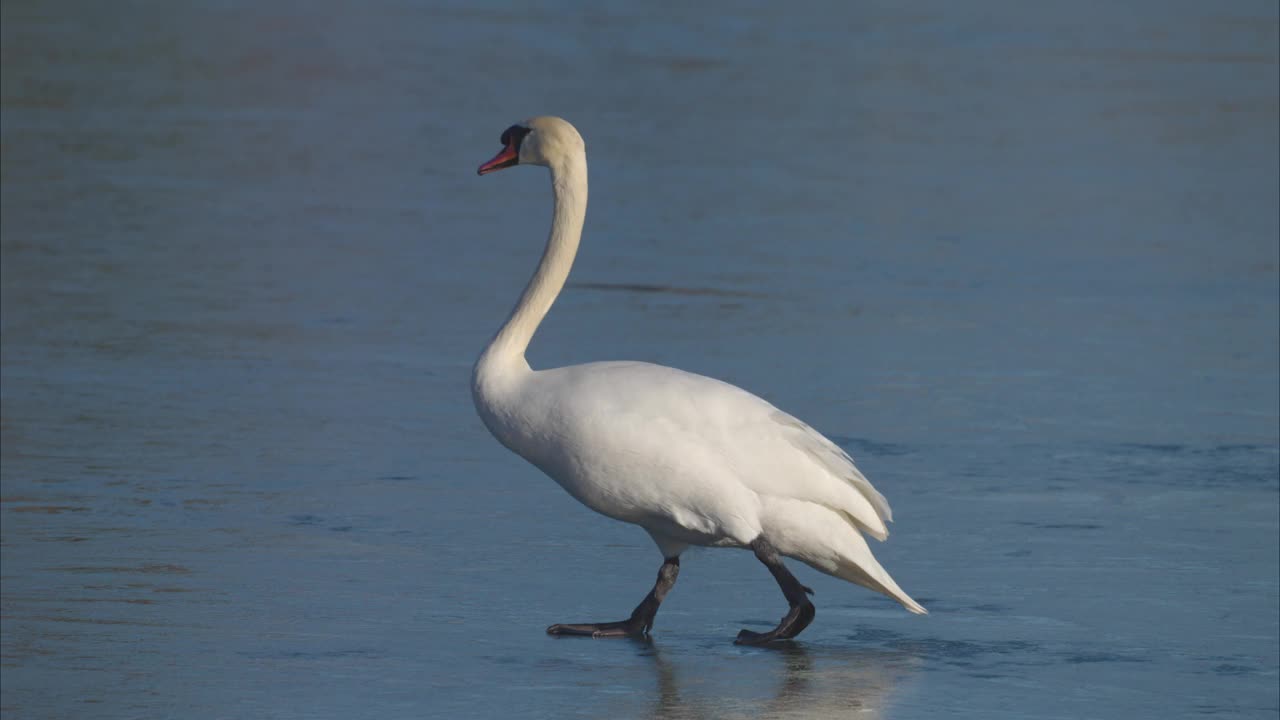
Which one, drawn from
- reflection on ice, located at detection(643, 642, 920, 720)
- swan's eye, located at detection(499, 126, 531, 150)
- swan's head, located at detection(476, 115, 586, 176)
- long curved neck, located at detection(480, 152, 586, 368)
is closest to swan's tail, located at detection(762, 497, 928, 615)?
reflection on ice, located at detection(643, 642, 920, 720)

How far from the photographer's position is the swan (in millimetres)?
6195

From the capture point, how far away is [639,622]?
6363mm

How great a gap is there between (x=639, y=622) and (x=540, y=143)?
1559 mm

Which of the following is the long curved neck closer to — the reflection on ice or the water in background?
the water in background

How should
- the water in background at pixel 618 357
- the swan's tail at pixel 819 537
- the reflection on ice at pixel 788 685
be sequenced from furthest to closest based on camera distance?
the swan's tail at pixel 819 537, the water in background at pixel 618 357, the reflection on ice at pixel 788 685

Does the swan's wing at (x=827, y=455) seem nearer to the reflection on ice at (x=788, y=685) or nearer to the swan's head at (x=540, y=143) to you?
the reflection on ice at (x=788, y=685)

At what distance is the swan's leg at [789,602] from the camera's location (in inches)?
246

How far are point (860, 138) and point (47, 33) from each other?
34.2ft

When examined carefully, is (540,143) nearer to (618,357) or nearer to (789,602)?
(789,602)

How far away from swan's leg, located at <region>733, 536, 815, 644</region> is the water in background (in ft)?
0.22

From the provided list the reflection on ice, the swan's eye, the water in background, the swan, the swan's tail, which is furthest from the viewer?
the swan's eye

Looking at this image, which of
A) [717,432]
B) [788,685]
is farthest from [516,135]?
[788,685]

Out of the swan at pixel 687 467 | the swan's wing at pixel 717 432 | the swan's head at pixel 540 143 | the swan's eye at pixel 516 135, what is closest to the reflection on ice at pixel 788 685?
the swan at pixel 687 467

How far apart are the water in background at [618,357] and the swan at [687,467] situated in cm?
23
